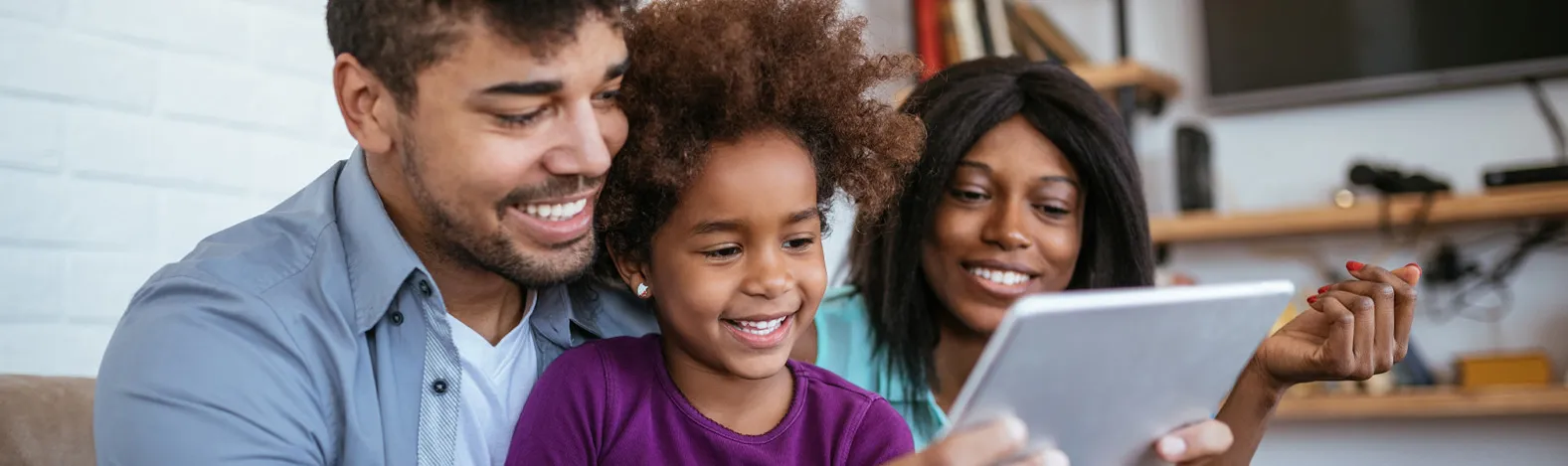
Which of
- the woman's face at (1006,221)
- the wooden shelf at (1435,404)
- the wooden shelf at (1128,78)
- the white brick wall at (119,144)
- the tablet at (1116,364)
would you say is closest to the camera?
the tablet at (1116,364)

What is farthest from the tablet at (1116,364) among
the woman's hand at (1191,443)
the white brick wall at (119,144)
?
the white brick wall at (119,144)

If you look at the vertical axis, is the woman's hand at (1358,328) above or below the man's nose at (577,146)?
below

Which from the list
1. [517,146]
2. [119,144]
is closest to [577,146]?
[517,146]

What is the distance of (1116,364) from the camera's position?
1.04 metres

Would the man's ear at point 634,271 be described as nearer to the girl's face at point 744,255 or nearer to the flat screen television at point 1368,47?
the girl's face at point 744,255

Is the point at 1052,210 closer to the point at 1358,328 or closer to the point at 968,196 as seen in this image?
the point at 968,196

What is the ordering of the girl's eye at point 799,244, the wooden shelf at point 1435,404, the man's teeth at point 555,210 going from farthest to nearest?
the wooden shelf at point 1435,404 → the girl's eye at point 799,244 → the man's teeth at point 555,210

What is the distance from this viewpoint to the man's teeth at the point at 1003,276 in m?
1.75

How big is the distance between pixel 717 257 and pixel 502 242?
0.21m

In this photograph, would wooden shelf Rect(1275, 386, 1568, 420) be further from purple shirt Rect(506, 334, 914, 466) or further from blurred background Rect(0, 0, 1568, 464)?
purple shirt Rect(506, 334, 914, 466)

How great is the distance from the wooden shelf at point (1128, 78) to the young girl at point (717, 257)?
6.03 feet

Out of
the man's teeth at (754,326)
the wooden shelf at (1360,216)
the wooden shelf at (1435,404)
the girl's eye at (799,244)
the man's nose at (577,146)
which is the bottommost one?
the wooden shelf at (1435,404)

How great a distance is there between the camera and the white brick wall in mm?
1863

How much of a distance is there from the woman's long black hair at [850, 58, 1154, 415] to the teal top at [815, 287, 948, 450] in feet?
0.04
